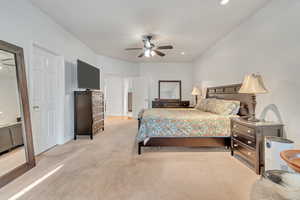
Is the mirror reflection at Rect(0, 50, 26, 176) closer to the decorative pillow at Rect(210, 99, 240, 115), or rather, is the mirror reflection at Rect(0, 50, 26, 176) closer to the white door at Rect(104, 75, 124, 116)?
the decorative pillow at Rect(210, 99, 240, 115)

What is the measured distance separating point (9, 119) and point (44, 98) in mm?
1009

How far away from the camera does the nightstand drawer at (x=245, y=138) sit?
2.26 meters

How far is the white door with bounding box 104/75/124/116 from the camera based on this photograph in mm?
7586

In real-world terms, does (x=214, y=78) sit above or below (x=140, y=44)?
below

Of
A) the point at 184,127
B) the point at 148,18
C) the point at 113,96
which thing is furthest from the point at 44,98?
the point at 113,96

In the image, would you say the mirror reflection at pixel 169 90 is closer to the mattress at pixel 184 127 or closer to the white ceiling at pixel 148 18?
the white ceiling at pixel 148 18

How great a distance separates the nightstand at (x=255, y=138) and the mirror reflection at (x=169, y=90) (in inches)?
174

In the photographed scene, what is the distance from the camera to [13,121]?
7.21 feet

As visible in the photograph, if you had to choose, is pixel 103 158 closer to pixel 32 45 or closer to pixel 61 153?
pixel 61 153

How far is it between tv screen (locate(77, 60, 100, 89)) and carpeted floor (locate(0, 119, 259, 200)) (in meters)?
1.77

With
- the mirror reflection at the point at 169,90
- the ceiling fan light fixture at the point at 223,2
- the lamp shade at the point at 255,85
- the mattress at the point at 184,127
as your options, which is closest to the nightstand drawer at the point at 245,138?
the mattress at the point at 184,127

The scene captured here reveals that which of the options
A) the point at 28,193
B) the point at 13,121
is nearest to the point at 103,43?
the point at 13,121

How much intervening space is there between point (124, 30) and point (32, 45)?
6.21ft

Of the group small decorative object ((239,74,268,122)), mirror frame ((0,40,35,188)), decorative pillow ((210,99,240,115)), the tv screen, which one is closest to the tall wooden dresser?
the tv screen
